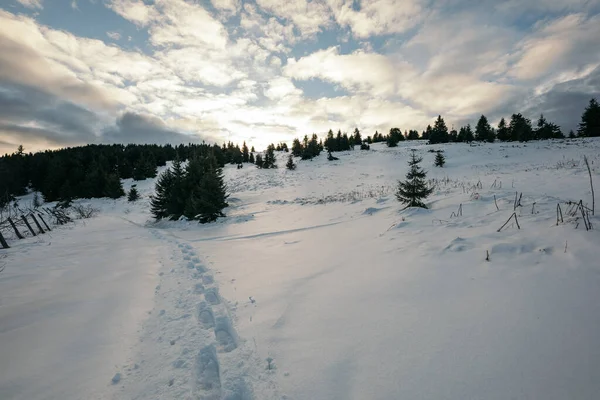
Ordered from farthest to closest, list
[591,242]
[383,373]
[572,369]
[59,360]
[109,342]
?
1. [591,242]
2. [109,342]
3. [59,360]
4. [383,373]
5. [572,369]

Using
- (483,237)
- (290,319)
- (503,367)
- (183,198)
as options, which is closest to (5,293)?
(290,319)

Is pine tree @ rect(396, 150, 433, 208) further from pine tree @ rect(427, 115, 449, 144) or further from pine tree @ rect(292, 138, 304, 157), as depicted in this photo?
pine tree @ rect(427, 115, 449, 144)

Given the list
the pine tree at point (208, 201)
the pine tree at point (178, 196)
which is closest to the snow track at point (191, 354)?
the pine tree at point (208, 201)

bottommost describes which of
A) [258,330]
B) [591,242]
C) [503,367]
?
[258,330]

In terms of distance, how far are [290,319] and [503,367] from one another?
246 cm

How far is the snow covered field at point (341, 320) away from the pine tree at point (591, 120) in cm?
6320

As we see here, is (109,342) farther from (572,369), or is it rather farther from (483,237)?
(483,237)

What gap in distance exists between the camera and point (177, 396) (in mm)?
2498

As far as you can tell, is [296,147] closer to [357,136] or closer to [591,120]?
[357,136]

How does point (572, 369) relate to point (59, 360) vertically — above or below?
above

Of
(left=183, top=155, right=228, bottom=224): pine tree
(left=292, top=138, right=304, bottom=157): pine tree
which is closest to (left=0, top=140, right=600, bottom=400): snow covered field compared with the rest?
(left=183, top=155, right=228, bottom=224): pine tree

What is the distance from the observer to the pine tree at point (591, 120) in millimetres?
45062

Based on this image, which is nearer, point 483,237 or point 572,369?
point 572,369

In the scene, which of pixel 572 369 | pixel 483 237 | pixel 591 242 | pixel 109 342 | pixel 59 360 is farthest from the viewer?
pixel 483 237
